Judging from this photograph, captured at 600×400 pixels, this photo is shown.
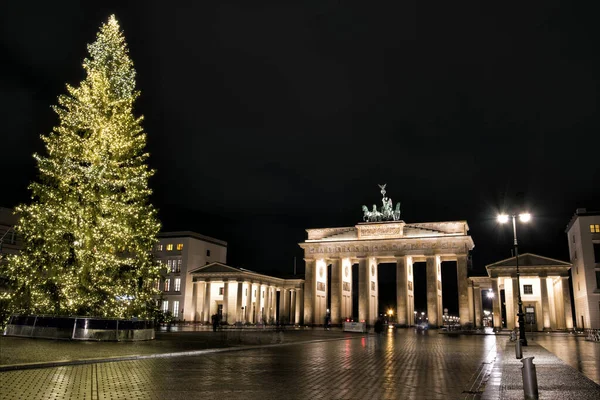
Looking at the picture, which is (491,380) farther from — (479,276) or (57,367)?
(479,276)

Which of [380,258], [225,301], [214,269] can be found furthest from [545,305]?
[214,269]

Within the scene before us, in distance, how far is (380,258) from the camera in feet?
271

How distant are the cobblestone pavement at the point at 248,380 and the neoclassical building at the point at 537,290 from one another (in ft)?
173

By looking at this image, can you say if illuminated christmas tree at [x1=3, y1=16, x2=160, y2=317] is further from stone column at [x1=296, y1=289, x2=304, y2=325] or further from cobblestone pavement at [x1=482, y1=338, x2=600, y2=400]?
stone column at [x1=296, y1=289, x2=304, y2=325]

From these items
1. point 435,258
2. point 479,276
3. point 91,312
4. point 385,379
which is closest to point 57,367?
point 385,379

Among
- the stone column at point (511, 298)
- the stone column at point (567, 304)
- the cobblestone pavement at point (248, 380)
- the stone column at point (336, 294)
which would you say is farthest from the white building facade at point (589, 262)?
the cobblestone pavement at point (248, 380)

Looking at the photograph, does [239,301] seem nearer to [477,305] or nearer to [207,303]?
[207,303]

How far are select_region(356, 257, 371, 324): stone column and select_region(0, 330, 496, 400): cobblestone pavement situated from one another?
194 ft

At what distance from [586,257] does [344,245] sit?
1363 inches

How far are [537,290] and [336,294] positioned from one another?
97.9 feet

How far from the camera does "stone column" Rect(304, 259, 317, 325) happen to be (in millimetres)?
80206

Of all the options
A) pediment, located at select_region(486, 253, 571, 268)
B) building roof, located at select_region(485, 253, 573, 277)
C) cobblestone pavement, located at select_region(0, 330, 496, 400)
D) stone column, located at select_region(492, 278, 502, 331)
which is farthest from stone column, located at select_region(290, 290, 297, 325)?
cobblestone pavement, located at select_region(0, 330, 496, 400)

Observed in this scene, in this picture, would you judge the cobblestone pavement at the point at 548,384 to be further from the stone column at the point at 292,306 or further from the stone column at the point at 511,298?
the stone column at the point at 292,306

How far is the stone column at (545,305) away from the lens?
211ft
